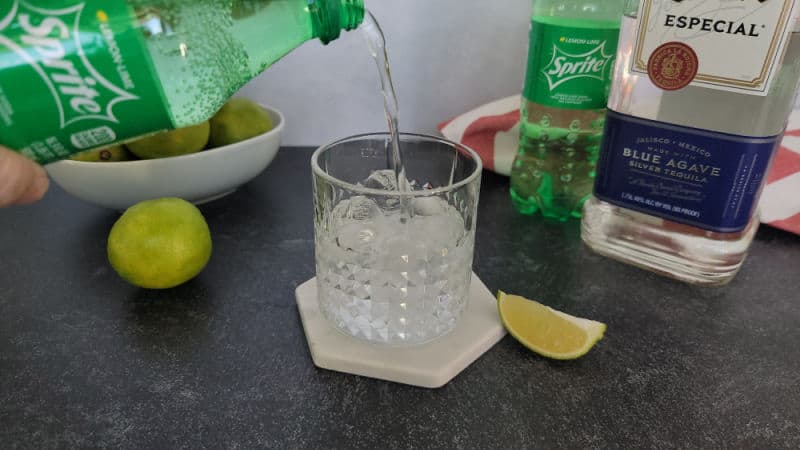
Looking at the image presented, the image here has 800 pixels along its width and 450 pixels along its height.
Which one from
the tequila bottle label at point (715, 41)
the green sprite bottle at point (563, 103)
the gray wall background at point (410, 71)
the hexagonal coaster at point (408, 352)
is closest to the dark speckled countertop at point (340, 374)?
the hexagonal coaster at point (408, 352)

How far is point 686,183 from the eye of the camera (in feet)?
2.10

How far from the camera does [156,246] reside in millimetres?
588

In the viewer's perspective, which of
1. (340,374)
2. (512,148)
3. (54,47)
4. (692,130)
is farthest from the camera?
(512,148)

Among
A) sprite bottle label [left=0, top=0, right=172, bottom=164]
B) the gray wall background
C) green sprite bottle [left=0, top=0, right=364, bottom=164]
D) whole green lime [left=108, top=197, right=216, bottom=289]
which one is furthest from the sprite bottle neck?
→ the gray wall background

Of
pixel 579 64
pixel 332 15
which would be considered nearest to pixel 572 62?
pixel 579 64

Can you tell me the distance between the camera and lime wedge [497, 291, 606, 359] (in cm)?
53

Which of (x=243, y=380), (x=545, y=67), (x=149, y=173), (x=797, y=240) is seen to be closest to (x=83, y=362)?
(x=243, y=380)

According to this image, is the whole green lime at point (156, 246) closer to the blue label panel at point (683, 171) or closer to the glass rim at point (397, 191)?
the glass rim at point (397, 191)

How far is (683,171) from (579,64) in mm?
174

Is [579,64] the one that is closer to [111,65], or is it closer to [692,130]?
[692,130]

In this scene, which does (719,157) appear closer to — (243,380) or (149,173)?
(243,380)

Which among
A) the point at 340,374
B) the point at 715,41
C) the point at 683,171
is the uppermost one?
the point at 715,41

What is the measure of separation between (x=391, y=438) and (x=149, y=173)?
0.46 metres

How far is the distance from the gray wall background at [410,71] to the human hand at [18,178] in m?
0.59
